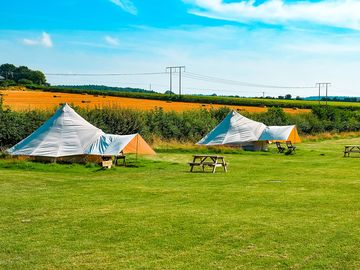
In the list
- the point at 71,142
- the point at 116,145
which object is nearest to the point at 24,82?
the point at 71,142

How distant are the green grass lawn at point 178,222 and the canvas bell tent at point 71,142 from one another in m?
5.36

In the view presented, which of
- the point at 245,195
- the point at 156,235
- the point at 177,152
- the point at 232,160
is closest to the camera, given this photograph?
the point at 156,235

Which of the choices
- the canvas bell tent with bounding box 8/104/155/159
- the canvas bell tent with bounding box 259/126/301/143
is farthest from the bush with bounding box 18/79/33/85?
the canvas bell tent with bounding box 8/104/155/159

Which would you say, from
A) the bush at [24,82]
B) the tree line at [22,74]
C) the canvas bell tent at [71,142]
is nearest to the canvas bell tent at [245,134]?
the canvas bell tent at [71,142]

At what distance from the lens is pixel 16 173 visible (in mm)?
22281

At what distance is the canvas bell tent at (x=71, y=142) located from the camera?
27.0 meters

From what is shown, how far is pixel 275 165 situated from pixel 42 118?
50.4ft

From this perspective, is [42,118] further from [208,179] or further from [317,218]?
[317,218]

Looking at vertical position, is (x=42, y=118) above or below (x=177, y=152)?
above

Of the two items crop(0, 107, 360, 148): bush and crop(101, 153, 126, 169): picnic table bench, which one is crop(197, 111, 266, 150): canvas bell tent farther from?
crop(101, 153, 126, 169): picnic table bench

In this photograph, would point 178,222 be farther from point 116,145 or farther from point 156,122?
point 156,122

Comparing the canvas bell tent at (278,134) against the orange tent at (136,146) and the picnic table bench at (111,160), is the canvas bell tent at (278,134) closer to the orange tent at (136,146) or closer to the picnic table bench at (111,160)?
the orange tent at (136,146)

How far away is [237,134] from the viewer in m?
39.7

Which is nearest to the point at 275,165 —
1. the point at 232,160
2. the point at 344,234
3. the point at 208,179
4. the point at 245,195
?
the point at 232,160
